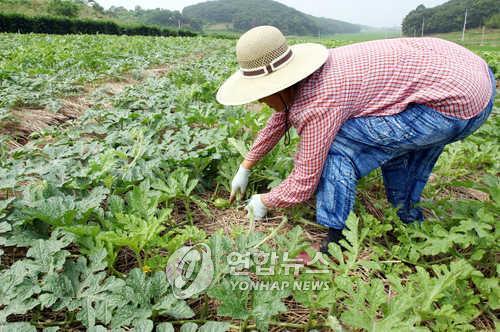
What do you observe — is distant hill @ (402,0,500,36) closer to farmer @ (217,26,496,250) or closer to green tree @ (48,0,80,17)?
green tree @ (48,0,80,17)

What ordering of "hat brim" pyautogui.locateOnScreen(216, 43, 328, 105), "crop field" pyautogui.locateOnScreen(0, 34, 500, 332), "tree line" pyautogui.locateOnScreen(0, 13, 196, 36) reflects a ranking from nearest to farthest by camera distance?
"crop field" pyautogui.locateOnScreen(0, 34, 500, 332) → "hat brim" pyautogui.locateOnScreen(216, 43, 328, 105) → "tree line" pyautogui.locateOnScreen(0, 13, 196, 36)

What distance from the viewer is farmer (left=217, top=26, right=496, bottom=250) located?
182 centimetres

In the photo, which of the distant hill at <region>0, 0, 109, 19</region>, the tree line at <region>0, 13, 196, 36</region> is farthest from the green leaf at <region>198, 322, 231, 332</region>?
the distant hill at <region>0, 0, 109, 19</region>

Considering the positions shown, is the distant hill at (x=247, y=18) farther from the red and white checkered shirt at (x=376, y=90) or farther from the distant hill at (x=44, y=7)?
the red and white checkered shirt at (x=376, y=90)

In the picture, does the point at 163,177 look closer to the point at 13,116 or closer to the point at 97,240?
the point at 97,240

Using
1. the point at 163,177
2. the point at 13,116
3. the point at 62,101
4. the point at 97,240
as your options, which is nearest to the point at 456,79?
the point at 163,177

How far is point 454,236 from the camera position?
68.5 inches

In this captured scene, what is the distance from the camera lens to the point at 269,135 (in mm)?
2273

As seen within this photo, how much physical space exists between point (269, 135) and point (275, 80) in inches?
20.3

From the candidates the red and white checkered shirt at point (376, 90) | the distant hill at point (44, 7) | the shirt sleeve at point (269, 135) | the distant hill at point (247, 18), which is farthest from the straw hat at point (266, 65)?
the distant hill at point (247, 18)

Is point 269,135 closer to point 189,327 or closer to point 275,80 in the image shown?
point 275,80

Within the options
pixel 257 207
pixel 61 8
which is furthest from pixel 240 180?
pixel 61 8

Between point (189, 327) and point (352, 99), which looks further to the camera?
point (352, 99)

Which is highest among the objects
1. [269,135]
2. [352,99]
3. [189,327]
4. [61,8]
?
[61,8]
